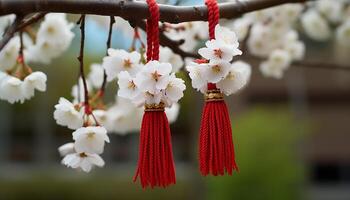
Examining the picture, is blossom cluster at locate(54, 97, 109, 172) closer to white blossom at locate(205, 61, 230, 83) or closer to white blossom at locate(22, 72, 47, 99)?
white blossom at locate(22, 72, 47, 99)

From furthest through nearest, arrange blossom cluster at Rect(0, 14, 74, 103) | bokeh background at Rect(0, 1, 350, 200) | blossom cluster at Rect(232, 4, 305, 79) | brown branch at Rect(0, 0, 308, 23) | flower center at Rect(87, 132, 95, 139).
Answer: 1. bokeh background at Rect(0, 1, 350, 200)
2. blossom cluster at Rect(232, 4, 305, 79)
3. blossom cluster at Rect(0, 14, 74, 103)
4. flower center at Rect(87, 132, 95, 139)
5. brown branch at Rect(0, 0, 308, 23)

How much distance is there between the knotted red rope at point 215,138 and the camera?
72cm

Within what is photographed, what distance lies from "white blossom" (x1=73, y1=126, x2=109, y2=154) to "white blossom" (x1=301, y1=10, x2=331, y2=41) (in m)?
0.93

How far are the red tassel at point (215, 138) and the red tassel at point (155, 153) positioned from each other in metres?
0.04

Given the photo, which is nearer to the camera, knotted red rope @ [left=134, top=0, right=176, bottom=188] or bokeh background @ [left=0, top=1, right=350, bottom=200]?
knotted red rope @ [left=134, top=0, right=176, bottom=188]

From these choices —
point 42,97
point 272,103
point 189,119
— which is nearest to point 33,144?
point 42,97

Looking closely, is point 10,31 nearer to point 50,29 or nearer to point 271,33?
point 50,29

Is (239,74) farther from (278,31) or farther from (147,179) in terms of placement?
(278,31)

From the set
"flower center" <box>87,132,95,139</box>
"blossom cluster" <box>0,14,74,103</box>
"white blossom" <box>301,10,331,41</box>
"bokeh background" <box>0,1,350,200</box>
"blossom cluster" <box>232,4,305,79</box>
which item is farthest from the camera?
"bokeh background" <box>0,1,350,200</box>

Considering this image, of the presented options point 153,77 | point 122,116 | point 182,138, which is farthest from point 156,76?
point 182,138

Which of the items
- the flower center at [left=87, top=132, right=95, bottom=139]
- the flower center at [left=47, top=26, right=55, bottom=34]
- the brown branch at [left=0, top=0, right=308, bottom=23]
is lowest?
the flower center at [left=87, top=132, right=95, bottom=139]

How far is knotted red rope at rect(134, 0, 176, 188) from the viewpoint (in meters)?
0.72

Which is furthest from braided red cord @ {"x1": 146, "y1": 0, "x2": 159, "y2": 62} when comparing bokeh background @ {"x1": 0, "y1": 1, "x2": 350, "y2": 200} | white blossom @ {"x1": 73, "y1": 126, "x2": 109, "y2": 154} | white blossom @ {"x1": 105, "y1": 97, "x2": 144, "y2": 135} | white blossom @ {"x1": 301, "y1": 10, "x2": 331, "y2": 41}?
bokeh background @ {"x1": 0, "y1": 1, "x2": 350, "y2": 200}

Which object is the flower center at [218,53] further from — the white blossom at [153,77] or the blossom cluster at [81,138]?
the blossom cluster at [81,138]
